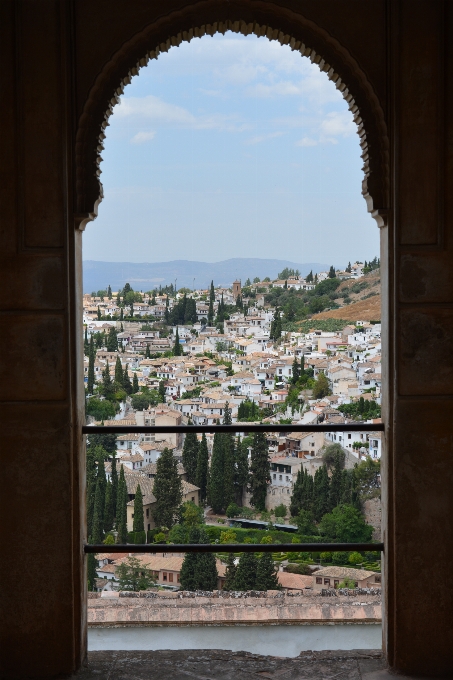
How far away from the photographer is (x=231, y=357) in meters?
4.05

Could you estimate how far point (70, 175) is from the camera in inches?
117

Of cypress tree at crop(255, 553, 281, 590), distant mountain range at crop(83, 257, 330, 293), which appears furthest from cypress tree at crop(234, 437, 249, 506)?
distant mountain range at crop(83, 257, 330, 293)

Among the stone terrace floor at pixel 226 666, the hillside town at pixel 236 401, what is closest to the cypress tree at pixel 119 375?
the hillside town at pixel 236 401

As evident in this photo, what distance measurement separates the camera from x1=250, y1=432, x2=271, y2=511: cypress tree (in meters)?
3.41

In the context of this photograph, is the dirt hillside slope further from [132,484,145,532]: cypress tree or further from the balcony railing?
[132,484,145,532]: cypress tree

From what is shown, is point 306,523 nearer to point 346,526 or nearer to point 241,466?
point 346,526

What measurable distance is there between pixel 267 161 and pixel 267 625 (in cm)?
345

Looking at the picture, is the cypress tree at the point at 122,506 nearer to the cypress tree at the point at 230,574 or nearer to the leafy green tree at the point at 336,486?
the cypress tree at the point at 230,574

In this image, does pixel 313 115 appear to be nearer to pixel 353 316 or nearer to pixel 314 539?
pixel 353 316

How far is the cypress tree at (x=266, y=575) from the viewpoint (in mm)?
3621

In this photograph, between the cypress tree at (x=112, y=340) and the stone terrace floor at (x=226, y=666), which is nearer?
the stone terrace floor at (x=226, y=666)

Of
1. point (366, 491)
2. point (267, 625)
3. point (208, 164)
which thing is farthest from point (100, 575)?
point (208, 164)

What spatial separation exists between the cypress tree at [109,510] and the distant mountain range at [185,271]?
1200 millimetres

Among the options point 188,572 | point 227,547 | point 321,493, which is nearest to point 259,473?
point 321,493
